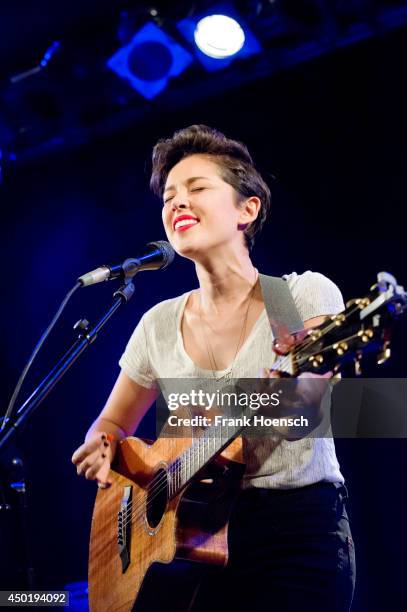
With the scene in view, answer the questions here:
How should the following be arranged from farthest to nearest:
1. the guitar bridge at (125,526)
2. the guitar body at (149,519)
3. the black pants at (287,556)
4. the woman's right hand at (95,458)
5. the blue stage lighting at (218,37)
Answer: the blue stage lighting at (218,37)
the woman's right hand at (95,458)
the guitar bridge at (125,526)
the guitar body at (149,519)
the black pants at (287,556)

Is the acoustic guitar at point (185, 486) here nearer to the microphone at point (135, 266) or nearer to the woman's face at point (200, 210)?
the microphone at point (135, 266)

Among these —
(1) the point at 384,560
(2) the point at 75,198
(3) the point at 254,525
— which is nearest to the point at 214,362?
(3) the point at 254,525

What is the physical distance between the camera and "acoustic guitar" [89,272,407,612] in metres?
1.65

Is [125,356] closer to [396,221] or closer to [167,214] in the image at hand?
[167,214]

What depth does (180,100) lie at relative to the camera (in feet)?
13.7

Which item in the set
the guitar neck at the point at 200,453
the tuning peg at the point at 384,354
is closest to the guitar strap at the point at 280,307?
the guitar neck at the point at 200,453

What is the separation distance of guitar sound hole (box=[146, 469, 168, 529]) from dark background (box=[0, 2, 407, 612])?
3.17 feet

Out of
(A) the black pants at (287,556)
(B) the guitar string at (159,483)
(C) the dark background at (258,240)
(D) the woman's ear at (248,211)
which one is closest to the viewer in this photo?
(B) the guitar string at (159,483)

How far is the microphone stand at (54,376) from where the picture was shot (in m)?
2.18

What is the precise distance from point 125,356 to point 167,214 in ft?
2.35

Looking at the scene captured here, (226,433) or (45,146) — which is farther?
(45,146)

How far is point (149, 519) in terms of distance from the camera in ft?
7.64

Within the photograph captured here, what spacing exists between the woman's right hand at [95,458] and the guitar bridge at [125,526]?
130 millimetres

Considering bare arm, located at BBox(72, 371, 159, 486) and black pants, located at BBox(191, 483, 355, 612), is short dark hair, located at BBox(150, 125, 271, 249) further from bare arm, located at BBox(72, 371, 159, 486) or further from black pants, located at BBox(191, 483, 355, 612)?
black pants, located at BBox(191, 483, 355, 612)
